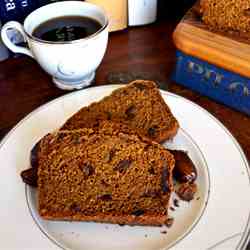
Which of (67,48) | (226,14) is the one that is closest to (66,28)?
(67,48)

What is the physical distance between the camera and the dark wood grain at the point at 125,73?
0.87m

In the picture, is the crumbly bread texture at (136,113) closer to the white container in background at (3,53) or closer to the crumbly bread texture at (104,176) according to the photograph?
the crumbly bread texture at (104,176)

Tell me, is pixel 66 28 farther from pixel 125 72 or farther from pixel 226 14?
pixel 226 14

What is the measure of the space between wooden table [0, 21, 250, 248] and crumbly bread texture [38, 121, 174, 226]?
0.23m

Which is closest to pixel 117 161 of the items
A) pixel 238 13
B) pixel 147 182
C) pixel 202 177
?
pixel 147 182

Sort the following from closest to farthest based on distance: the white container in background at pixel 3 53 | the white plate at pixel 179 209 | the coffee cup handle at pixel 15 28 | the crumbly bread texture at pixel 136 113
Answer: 1. the white plate at pixel 179 209
2. the crumbly bread texture at pixel 136 113
3. the coffee cup handle at pixel 15 28
4. the white container in background at pixel 3 53

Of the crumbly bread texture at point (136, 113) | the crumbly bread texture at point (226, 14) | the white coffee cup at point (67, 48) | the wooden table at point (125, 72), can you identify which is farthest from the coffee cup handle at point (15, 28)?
the crumbly bread texture at point (226, 14)

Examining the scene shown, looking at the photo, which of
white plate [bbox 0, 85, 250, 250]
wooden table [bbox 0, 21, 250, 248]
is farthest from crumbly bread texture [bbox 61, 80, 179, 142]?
wooden table [bbox 0, 21, 250, 248]

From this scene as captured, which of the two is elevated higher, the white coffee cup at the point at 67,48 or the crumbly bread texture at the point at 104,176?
the white coffee cup at the point at 67,48

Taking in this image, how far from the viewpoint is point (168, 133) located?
2.46 feet

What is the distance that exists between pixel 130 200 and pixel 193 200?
0.37ft

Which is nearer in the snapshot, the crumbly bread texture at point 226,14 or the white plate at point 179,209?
the white plate at point 179,209

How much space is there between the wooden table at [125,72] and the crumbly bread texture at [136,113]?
0.15 meters

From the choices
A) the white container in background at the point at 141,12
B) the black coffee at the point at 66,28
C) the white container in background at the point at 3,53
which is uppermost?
the black coffee at the point at 66,28
